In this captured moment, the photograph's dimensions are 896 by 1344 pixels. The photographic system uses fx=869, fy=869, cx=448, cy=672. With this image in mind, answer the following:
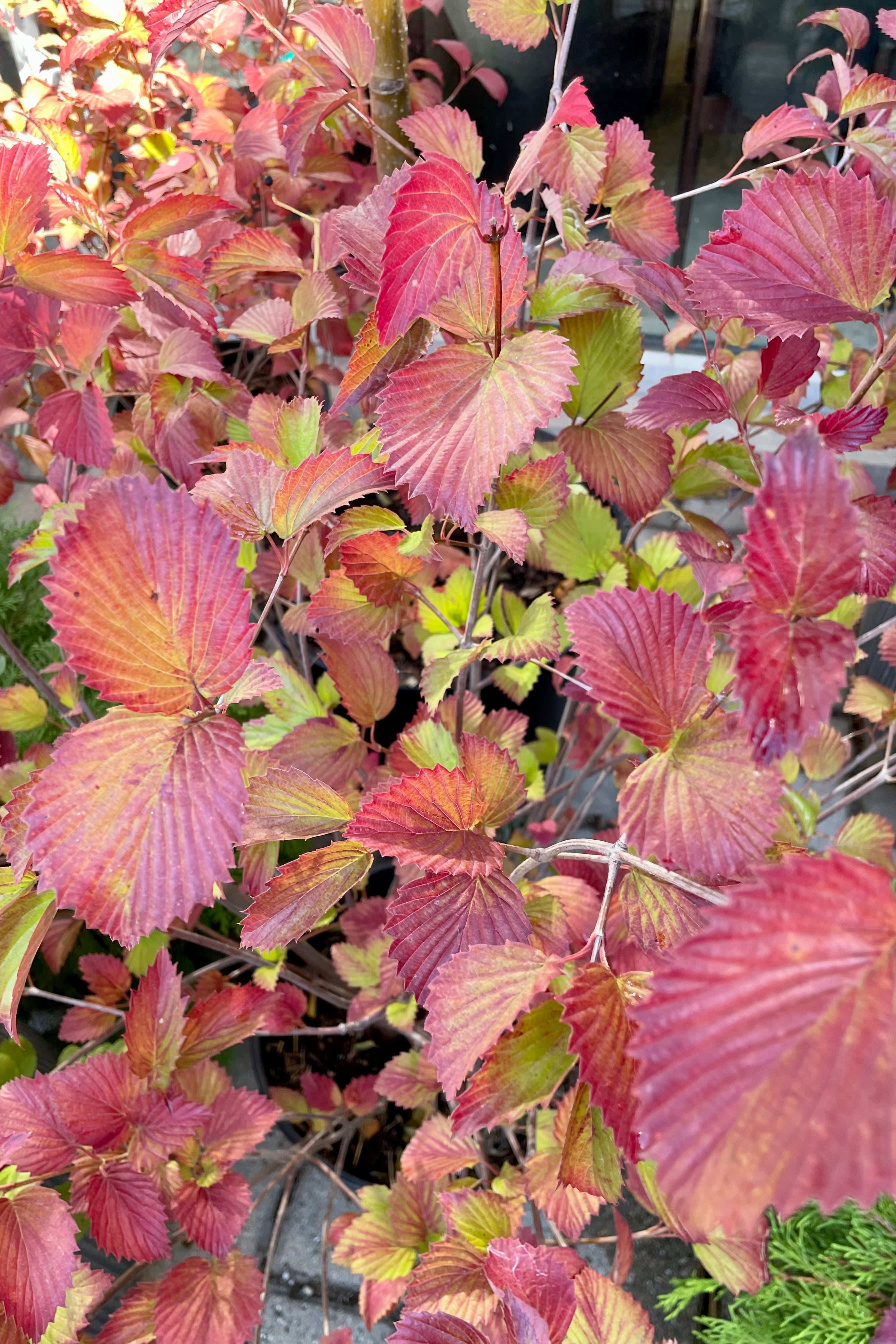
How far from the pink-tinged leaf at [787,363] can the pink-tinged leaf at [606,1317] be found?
51 cm

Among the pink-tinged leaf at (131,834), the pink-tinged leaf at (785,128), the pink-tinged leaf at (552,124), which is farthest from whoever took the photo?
the pink-tinged leaf at (785,128)

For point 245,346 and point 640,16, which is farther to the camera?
point 640,16

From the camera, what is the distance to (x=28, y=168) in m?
0.45

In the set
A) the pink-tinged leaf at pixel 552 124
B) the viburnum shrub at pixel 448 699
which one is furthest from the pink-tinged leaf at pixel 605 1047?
the pink-tinged leaf at pixel 552 124

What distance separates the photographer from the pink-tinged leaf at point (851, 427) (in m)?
0.43

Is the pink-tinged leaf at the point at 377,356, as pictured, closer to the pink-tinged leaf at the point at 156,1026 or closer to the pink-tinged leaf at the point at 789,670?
the pink-tinged leaf at the point at 789,670

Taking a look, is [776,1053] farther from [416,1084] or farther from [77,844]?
[416,1084]

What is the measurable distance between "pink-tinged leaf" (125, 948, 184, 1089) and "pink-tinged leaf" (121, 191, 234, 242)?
1.56 ft

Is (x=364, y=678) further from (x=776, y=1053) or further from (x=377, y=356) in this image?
(x=776, y=1053)

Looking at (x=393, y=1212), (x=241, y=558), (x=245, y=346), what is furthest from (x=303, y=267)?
(x=393, y=1212)

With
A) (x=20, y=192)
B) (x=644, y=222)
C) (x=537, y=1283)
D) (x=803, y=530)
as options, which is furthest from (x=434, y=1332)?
(x=644, y=222)

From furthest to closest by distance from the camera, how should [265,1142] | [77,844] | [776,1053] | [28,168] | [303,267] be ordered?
[265,1142], [303,267], [28,168], [77,844], [776,1053]

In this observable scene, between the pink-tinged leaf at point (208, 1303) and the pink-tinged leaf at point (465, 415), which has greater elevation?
the pink-tinged leaf at point (465, 415)

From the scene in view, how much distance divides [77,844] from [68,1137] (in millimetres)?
333
